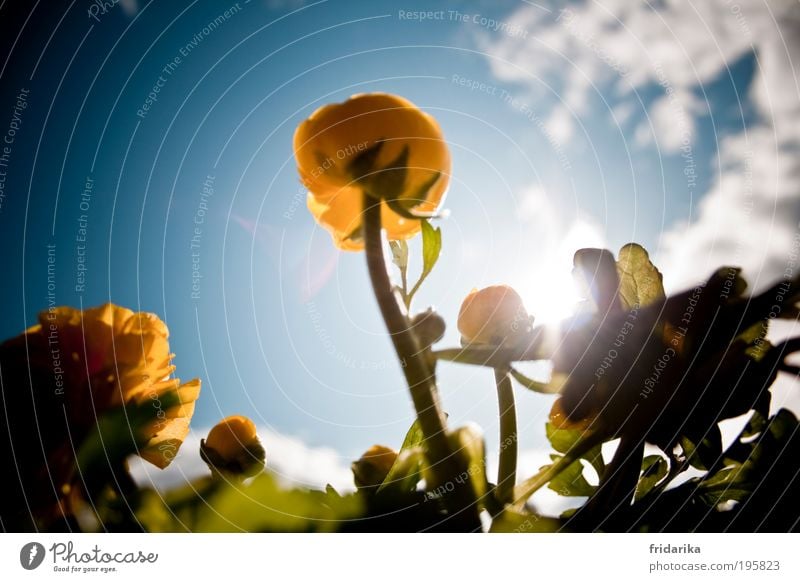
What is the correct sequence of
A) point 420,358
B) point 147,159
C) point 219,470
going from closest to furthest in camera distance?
point 420,358 < point 219,470 < point 147,159

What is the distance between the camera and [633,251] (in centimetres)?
30

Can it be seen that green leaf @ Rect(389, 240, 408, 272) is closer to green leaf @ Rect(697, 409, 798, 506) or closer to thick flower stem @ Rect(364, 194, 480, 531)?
thick flower stem @ Rect(364, 194, 480, 531)

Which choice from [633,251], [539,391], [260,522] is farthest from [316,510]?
[633,251]

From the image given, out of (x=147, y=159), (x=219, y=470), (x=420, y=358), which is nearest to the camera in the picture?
(x=420, y=358)

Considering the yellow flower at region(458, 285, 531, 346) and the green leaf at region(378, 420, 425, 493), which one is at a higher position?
the yellow flower at region(458, 285, 531, 346)

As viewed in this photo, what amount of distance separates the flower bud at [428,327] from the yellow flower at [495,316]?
0.09m

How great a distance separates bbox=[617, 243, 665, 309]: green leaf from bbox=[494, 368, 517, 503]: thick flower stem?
9 centimetres

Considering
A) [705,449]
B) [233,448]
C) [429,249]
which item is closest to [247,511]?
[233,448]

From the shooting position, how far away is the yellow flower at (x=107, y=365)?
0.80 feet

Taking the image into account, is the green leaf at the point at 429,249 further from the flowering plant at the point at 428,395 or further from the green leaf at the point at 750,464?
the green leaf at the point at 750,464

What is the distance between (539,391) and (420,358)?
10 cm
